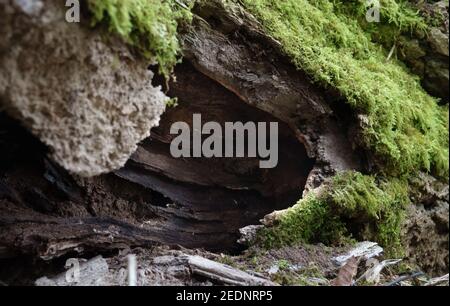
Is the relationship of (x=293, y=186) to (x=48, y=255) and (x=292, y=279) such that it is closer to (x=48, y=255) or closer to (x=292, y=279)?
(x=292, y=279)

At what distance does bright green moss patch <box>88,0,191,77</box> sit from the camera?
5.47 feet

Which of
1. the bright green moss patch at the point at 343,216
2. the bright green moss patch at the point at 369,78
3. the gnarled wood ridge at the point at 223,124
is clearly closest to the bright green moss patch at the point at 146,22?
the gnarled wood ridge at the point at 223,124

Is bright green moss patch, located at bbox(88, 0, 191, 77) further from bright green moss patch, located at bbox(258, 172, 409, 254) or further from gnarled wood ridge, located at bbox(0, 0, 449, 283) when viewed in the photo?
bright green moss patch, located at bbox(258, 172, 409, 254)

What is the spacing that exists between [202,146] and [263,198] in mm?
571

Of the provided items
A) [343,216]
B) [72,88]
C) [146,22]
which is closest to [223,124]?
[343,216]

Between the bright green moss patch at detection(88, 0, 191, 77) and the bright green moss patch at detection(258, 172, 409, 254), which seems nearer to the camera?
the bright green moss patch at detection(88, 0, 191, 77)

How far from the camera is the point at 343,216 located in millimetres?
2730

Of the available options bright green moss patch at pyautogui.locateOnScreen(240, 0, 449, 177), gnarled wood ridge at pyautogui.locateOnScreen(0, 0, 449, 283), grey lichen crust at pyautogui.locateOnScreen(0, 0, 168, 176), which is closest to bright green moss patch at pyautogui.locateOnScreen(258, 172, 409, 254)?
gnarled wood ridge at pyautogui.locateOnScreen(0, 0, 449, 283)

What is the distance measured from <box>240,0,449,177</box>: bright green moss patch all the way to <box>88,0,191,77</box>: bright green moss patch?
2.44ft

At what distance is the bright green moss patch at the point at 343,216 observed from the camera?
258 cm

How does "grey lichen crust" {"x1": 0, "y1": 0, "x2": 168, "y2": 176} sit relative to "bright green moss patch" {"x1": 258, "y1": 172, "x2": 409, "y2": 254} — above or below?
above

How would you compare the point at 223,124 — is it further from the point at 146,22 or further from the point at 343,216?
the point at 146,22

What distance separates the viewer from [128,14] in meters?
1.74
